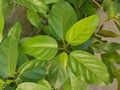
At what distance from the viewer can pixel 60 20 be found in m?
0.51

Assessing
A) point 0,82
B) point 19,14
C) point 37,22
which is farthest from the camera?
point 19,14

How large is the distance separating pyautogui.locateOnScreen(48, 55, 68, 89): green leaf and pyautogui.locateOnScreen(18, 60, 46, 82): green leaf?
31 mm

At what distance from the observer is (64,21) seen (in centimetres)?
51

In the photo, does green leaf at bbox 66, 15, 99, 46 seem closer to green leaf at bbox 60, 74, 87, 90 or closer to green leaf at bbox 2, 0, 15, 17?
green leaf at bbox 60, 74, 87, 90

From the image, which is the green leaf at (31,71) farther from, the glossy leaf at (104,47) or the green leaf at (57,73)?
the glossy leaf at (104,47)

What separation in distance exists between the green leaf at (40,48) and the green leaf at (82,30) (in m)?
0.04

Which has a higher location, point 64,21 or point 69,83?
point 64,21

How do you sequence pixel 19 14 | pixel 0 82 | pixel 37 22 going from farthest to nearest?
pixel 19 14, pixel 37 22, pixel 0 82

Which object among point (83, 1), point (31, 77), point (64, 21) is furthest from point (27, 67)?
point (83, 1)

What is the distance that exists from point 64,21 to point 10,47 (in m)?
0.13

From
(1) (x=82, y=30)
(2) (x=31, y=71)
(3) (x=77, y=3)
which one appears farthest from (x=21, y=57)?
(3) (x=77, y=3)

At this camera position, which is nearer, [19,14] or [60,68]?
[60,68]

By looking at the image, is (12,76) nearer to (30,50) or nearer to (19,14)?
(30,50)

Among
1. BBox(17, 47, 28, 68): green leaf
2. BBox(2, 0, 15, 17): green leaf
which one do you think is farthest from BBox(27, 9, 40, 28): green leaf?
BBox(17, 47, 28, 68): green leaf
